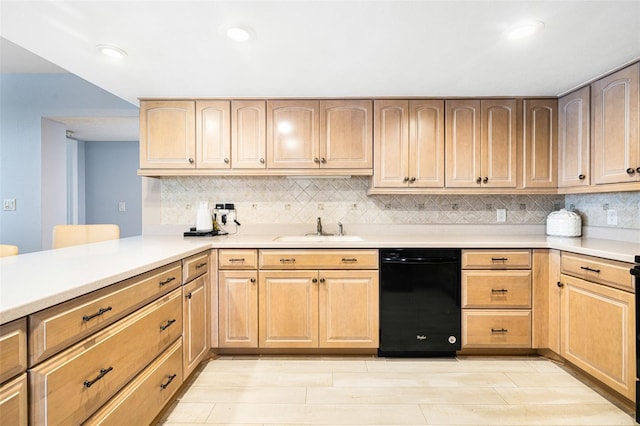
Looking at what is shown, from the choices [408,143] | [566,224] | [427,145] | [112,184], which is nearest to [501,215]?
[566,224]

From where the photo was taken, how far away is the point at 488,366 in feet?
7.54

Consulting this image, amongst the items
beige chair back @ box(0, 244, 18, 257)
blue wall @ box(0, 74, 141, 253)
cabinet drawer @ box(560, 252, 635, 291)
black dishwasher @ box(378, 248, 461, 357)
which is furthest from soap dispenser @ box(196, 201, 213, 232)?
cabinet drawer @ box(560, 252, 635, 291)

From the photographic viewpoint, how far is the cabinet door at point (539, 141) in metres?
2.72

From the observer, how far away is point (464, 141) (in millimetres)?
2730

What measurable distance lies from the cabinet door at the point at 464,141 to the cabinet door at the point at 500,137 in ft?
0.20

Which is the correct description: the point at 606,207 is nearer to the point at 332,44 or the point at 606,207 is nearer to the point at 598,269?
the point at 598,269

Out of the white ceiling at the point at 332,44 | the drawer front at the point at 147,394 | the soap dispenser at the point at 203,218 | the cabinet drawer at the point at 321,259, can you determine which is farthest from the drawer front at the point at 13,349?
the soap dispenser at the point at 203,218

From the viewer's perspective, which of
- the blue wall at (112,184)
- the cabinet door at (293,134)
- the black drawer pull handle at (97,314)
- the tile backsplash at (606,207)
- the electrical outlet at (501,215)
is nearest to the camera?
the black drawer pull handle at (97,314)

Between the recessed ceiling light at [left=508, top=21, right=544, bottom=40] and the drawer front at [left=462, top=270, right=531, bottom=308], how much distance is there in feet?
5.08

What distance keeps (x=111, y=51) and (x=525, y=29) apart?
2.35m

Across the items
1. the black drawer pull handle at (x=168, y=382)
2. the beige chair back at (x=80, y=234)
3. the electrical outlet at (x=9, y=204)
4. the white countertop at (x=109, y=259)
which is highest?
the electrical outlet at (x=9, y=204)

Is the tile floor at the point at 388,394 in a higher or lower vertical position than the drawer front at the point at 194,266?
lower

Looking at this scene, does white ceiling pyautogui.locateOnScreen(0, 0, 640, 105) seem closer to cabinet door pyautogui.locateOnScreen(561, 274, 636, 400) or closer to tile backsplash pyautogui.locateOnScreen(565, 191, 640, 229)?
tile backsplash pyautogui.locateOnScreen(565, 191, 640, 229)

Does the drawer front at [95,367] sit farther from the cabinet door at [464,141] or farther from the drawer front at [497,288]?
the cabinet door at [464,141]
